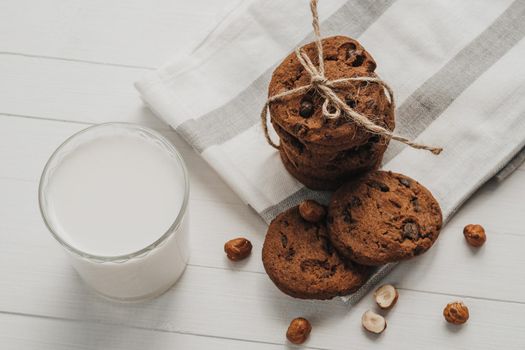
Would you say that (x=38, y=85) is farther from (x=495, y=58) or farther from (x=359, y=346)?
(x=495, y=58)

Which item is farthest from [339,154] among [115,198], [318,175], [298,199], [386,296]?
[115,198]

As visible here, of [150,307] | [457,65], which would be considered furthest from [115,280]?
[457,65]

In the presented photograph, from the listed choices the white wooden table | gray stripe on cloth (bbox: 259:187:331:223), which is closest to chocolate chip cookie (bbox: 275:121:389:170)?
gray stripe on cloth (bbox: 259:187:331:223)

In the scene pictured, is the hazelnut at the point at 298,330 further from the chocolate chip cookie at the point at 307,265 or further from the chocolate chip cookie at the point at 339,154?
the chocolate chip cookie at the point at 339,154

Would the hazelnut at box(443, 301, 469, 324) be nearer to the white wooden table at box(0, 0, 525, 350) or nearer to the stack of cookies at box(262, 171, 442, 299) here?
the white wooden table at box(0, 0, 525, 350)

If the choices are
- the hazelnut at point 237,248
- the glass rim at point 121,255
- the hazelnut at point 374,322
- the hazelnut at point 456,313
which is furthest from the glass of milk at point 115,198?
the hazelnut at point 456,313

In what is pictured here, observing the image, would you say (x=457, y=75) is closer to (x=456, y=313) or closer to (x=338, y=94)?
(x=338, y=94)
